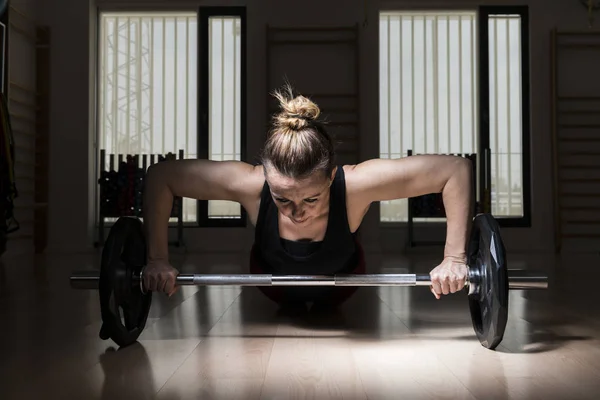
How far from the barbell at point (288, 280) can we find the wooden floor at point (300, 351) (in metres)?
0.07

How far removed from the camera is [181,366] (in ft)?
4.73

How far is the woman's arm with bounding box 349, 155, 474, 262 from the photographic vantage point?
1721mm

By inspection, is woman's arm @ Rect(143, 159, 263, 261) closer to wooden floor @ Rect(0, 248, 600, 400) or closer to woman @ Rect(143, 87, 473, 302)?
woman @ Rect(143, 87, 473, 302)

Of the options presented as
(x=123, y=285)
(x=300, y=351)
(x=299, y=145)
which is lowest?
(x=300, y=351)

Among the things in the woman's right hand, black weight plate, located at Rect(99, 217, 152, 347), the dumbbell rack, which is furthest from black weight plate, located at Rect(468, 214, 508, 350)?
the dumbbell rack

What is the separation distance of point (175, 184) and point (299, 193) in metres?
0.38

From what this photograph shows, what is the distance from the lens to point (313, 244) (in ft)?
6.25

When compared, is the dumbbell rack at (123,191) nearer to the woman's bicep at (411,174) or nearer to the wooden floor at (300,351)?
the wooden floor at (300,351)

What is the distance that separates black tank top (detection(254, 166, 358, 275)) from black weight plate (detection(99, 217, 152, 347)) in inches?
14.0

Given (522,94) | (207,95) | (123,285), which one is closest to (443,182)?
(123,285)

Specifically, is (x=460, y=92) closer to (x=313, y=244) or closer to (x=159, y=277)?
(x=313, y=244)

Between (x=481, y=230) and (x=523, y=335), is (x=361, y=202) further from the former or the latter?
(x=523, y=335)

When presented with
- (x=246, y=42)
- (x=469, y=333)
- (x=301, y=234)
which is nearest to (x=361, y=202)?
(x=301, y=234)

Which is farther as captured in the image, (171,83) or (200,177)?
(171,83)
